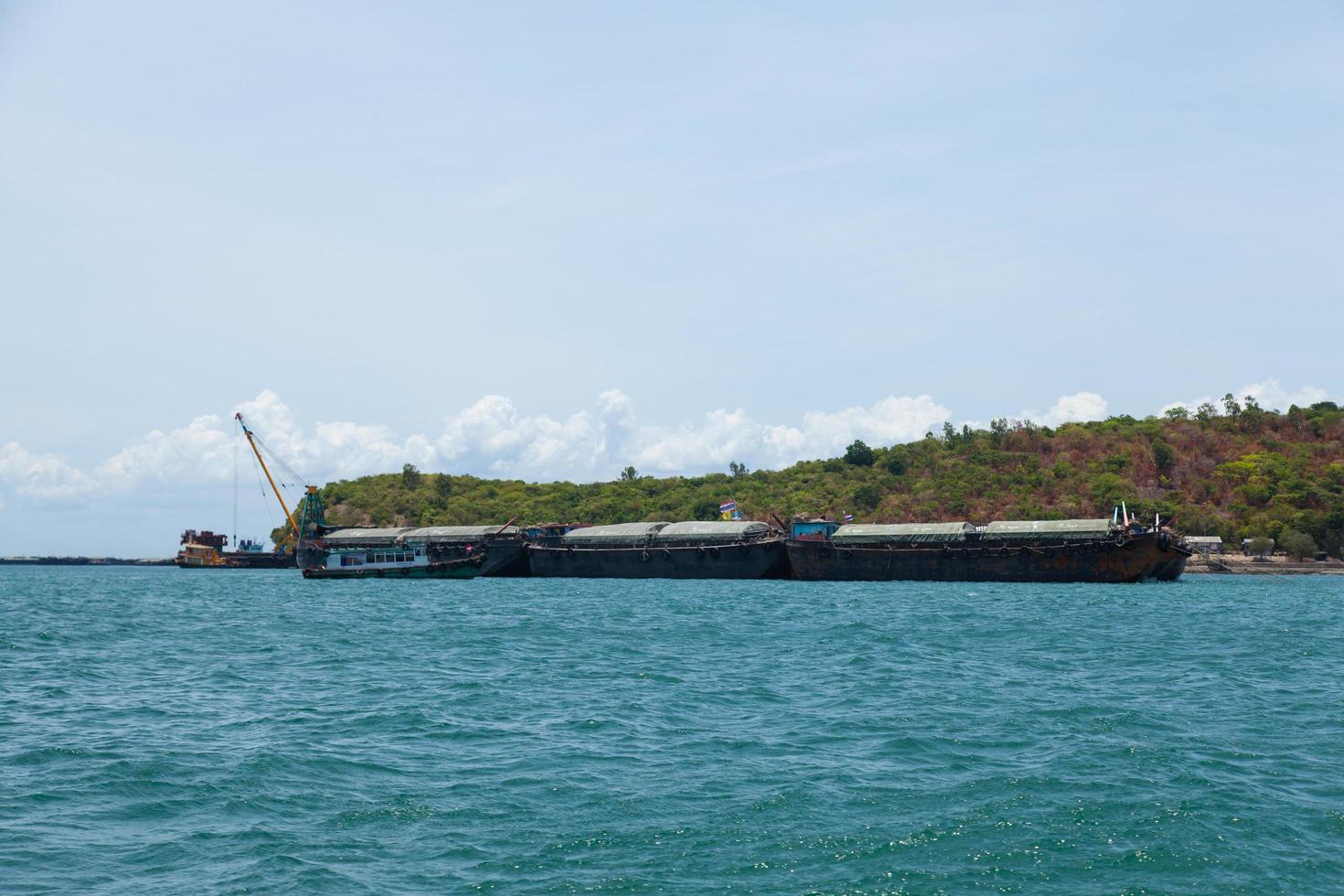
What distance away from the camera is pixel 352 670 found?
34344mm

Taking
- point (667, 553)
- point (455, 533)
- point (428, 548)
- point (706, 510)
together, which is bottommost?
point (667, 553)

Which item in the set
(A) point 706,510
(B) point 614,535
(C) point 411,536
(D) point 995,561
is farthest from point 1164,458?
(C) point 411,536

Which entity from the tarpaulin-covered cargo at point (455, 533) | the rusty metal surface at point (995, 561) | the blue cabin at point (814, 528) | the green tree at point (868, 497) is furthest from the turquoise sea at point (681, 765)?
the green tree at point (868, 497)

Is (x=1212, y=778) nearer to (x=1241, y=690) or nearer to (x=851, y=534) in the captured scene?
(x=1241, y=690)

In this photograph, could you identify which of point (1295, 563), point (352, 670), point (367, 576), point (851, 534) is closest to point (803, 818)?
point (352, 670)

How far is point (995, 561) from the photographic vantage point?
3376 inches

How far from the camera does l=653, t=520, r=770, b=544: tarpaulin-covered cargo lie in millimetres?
101750

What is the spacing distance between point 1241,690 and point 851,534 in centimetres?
6726

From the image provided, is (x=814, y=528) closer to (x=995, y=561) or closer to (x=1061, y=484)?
(x=995, y=561)

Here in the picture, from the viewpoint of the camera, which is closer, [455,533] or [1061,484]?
[455,533]

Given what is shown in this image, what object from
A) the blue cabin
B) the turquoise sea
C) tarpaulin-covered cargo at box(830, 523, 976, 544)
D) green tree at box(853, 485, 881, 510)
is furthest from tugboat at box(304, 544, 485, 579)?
green tree at box(853, 485, 881, 510)

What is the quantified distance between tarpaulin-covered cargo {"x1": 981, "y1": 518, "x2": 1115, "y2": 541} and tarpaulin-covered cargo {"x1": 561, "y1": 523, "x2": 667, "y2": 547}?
113ft

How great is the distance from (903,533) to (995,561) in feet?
30.7

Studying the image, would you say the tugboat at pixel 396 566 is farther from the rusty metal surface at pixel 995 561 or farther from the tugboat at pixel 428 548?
the rusty metal surface at pixel 995 561
